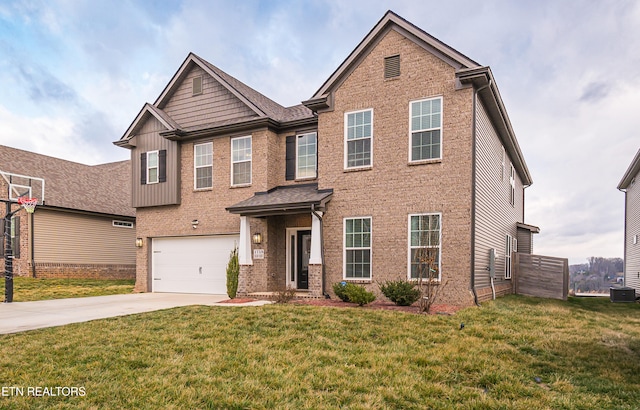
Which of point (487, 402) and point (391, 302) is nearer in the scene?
point (487, 402)

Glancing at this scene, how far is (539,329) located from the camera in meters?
8.91

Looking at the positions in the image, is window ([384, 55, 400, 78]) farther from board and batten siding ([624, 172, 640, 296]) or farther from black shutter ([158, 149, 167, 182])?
board and batten siding ([624, 172, 640, 296])

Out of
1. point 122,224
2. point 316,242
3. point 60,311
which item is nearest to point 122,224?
point 122,224

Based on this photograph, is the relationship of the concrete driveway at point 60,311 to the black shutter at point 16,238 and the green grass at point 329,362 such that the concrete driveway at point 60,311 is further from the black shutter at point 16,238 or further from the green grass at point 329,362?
the black shutter at point 16,238

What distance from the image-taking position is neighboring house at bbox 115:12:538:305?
12500 mm

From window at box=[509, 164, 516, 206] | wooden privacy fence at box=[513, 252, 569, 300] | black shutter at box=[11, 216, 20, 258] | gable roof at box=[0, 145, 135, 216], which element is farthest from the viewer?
gable roof at box=[0, 145, 135, 216]

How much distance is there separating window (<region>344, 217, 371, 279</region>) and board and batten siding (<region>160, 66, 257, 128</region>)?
240 inches

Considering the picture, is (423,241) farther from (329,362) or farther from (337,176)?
(329,362)

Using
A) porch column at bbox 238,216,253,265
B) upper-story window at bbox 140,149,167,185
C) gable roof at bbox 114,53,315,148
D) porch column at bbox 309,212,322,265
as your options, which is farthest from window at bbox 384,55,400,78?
upper-story window at bbox 140,149,167,185

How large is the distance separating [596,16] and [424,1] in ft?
16.8

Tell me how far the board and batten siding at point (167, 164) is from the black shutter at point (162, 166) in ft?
0.50

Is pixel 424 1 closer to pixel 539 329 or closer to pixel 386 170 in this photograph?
pixel 386 170

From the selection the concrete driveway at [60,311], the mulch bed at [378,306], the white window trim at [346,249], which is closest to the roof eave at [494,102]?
the white window trim at [346,249]

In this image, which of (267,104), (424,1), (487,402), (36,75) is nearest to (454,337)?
(487,402)
